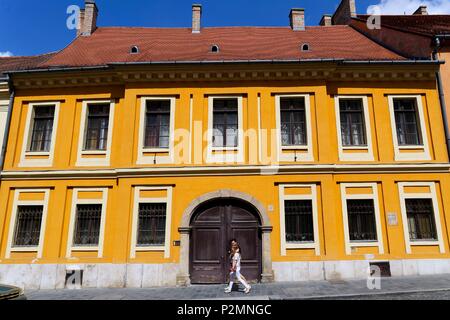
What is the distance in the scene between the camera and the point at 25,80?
538 inches

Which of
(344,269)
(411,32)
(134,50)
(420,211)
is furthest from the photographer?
(134,50)

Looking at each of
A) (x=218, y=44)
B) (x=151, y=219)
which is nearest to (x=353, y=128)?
(x=218, y=44)

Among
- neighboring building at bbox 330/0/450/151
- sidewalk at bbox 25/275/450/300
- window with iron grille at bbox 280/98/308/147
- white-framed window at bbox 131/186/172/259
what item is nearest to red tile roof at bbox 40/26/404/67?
neighboring building at bbox 330/0/450/151

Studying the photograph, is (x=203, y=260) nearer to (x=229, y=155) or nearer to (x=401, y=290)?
(x=229, y=155)

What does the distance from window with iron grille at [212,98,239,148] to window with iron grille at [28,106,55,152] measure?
692 centimetres

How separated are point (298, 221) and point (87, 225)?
26.5 feet

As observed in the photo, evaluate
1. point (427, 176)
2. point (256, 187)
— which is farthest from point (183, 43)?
point (427, 176)

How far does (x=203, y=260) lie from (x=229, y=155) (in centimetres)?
404

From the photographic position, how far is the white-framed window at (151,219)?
1191cm

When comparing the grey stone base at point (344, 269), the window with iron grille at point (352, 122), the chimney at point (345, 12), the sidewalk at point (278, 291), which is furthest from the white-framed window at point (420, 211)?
the chimney at point (345, 12)

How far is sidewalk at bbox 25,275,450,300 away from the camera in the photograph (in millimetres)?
9203

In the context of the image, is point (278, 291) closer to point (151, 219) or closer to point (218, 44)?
point (151, 219)

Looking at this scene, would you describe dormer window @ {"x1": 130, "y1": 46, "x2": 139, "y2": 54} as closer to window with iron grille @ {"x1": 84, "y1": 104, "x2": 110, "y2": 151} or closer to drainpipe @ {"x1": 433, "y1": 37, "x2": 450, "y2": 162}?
window with iron grille @ {"x1": 84, "y1": 104, "x2": 110, "y2": 151}

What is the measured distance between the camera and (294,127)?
13086 mm
